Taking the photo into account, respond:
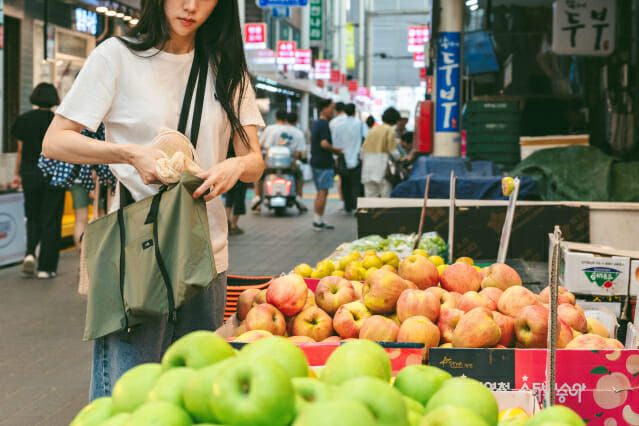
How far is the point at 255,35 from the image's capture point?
1069 inches

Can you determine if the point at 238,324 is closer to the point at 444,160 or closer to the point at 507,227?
the point at 507,227

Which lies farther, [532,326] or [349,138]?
[349,138]

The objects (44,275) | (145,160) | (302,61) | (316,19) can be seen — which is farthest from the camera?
(316,19)

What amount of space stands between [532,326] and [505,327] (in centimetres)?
12

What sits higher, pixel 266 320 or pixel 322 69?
pixel 322 69

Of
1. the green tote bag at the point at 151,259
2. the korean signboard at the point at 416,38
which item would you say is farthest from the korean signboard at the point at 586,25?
the korean signboard at the point at 416,38

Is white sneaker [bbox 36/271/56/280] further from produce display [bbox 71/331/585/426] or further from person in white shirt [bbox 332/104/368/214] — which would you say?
person in white shirt [bbox 332/104/368/214]

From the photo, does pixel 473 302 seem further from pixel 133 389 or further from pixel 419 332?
pixel 133 389

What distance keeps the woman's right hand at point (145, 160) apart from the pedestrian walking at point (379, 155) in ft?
42.1

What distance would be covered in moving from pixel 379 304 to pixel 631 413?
107cm

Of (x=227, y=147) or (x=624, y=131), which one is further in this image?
(x=624, y=131)

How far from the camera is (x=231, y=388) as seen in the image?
5.35ft

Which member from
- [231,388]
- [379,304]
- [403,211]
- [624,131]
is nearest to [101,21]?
[624,131]

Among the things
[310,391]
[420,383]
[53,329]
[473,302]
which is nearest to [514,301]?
[473,302]
